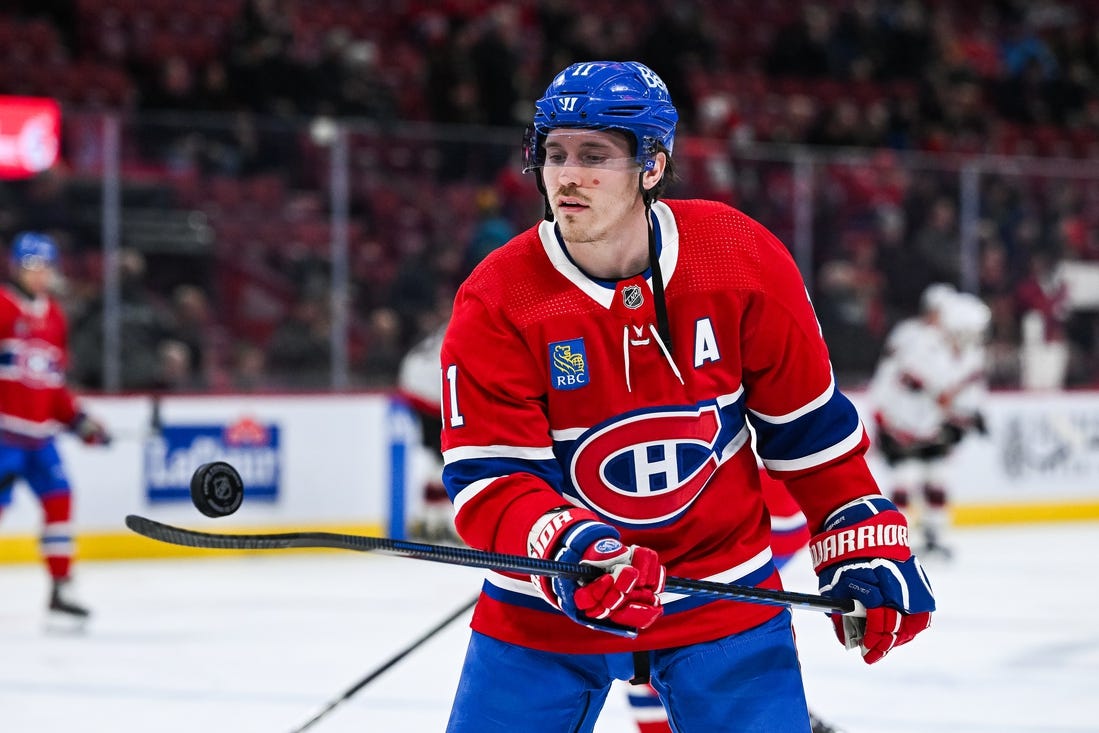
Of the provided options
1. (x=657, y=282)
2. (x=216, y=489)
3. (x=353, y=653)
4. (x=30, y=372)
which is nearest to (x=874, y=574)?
(x=657, y=282)

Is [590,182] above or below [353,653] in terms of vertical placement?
above

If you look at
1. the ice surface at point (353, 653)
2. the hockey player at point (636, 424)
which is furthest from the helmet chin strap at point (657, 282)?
the ice surface at point (353, 653)

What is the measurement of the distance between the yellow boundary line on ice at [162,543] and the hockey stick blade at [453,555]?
4.16 m

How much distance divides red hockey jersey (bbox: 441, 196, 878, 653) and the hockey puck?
0.31 m

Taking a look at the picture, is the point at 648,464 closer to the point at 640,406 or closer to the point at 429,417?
the point at 640,406

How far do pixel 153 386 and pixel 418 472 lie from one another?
1.34 m

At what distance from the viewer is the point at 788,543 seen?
3.28 m

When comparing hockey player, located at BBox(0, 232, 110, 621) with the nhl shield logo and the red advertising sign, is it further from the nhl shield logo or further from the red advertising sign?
the nhl shield logo

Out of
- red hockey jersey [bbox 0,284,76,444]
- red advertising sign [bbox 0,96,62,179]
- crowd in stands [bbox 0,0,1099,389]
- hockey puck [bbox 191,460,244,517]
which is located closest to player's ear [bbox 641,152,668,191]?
hockey puck [bbox 191,460,244,517]

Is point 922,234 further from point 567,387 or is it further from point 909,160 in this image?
point 567,387

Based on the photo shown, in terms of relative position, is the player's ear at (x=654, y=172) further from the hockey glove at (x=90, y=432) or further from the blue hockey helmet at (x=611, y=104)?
the hockey glove at (x=90, y=432)

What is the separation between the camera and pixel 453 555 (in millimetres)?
1780

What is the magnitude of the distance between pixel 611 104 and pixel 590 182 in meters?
0.10

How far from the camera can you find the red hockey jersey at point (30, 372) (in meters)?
5.57
